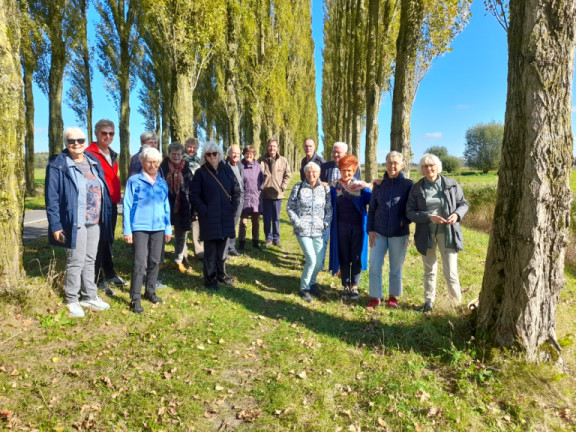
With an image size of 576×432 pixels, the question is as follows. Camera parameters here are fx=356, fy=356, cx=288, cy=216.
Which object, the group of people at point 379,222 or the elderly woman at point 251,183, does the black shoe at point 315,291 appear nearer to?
the group of people at point 379,222

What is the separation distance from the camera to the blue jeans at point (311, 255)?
533 cm

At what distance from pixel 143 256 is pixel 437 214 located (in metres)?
3.93

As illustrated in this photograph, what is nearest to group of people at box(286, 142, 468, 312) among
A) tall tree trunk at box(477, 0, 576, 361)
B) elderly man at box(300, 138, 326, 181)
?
tall tree trunk at box(477, 0, 576, 361)

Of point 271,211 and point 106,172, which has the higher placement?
point 106,172

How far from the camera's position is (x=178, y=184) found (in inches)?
239

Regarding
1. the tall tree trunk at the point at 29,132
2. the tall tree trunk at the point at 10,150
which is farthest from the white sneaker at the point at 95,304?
the tall tree trunk at the point at 29,132

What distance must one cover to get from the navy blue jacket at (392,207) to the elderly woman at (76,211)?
12.3 ft

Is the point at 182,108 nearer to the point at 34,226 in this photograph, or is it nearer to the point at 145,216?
the point at 145,216

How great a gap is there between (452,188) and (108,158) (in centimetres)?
485

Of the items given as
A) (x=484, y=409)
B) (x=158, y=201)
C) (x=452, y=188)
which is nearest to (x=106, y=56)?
(x=158, y=201)

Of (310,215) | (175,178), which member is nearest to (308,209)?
(310,215)

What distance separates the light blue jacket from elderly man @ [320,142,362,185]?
9.92 ft

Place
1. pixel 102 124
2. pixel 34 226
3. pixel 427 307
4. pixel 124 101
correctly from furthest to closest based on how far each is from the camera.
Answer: pixel 124 101, pixel 34 226, pixel 102 124, pixel 427 307

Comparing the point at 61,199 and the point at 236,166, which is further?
the point at 236,166
